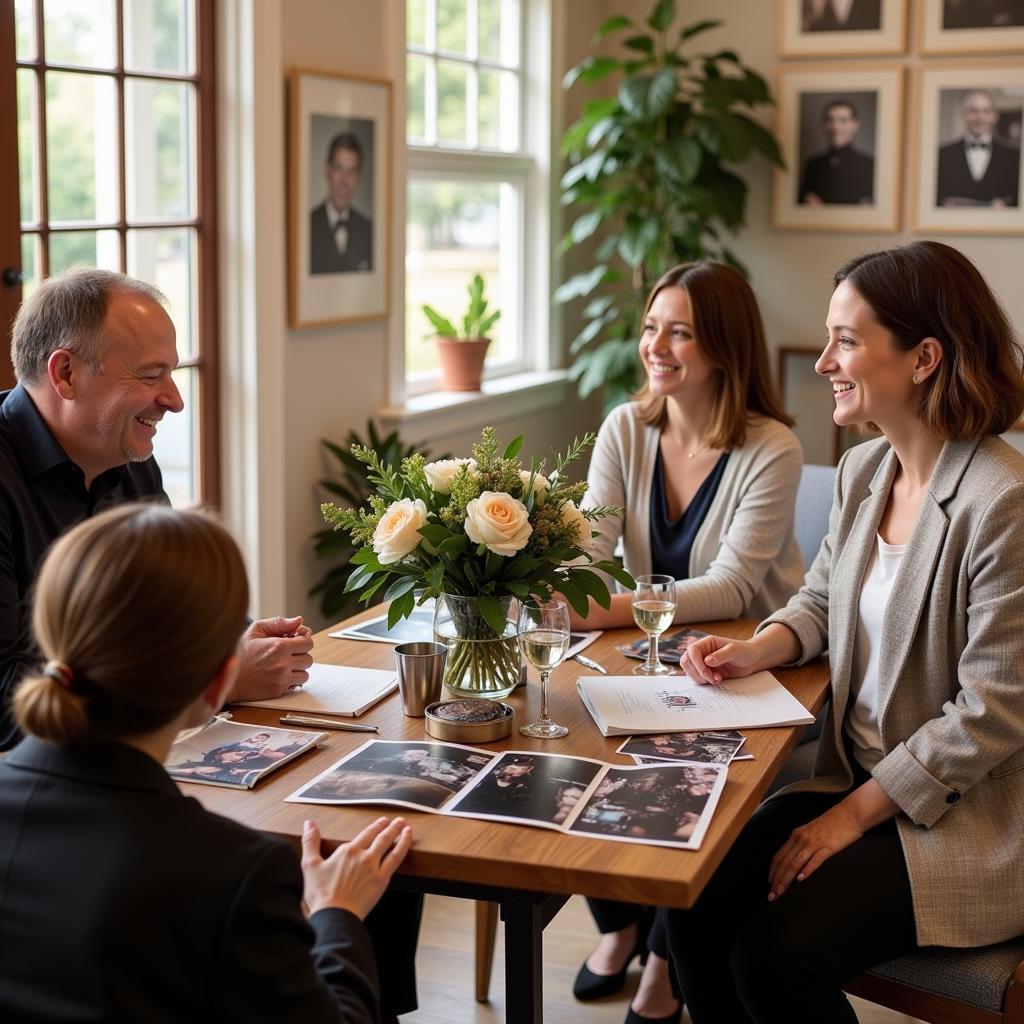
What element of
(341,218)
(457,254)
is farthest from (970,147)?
(341,218)

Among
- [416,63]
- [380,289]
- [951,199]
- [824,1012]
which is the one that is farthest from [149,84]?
[951,199]

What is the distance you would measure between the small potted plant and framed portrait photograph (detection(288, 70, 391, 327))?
1.40 feet

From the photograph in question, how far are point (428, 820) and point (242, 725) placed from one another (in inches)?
16.4

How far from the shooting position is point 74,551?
1.18m

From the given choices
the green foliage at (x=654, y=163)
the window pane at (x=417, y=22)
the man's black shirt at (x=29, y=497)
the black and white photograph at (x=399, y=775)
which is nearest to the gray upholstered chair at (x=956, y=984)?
the black and white photograph at (x=399, y=775)

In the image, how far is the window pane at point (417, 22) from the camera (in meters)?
4.32

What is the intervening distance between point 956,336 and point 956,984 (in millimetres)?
Result: 894

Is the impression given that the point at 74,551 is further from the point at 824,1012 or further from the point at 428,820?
the point at 824,1012

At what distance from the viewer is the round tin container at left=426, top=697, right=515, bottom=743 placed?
71.2 inches

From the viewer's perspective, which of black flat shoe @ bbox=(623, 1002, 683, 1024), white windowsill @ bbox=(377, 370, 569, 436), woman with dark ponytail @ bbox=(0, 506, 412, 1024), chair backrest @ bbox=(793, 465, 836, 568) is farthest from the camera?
white windowsill @ bbox=(377, 370, 569, 436)

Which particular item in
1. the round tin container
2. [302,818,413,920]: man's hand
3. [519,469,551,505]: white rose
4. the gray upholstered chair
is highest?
[519,469,551,505]: white rose

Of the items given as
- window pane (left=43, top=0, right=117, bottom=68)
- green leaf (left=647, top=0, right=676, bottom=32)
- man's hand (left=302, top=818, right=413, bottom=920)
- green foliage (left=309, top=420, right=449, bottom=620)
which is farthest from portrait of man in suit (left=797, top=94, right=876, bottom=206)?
man's hand (left=302, top=818, right=413, bottom=920)

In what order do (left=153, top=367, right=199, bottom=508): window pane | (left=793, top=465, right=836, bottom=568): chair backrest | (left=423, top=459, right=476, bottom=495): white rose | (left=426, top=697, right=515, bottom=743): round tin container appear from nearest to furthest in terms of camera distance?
(left=426, top=697, right=515, bottom=743): round tin container, (left=423, top=459, right=476, bottom=495): white rose, (left=793, top=465, right=836, bottom=568): chair backrest, (left=153, top=367, right=199, bottom=508): window pane

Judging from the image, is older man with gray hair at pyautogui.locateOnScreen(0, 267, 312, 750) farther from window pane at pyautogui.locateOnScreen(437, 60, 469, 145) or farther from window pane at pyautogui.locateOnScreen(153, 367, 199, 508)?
window pane at pyautogui.locateOnScreen(437, 60, 469, 145)
